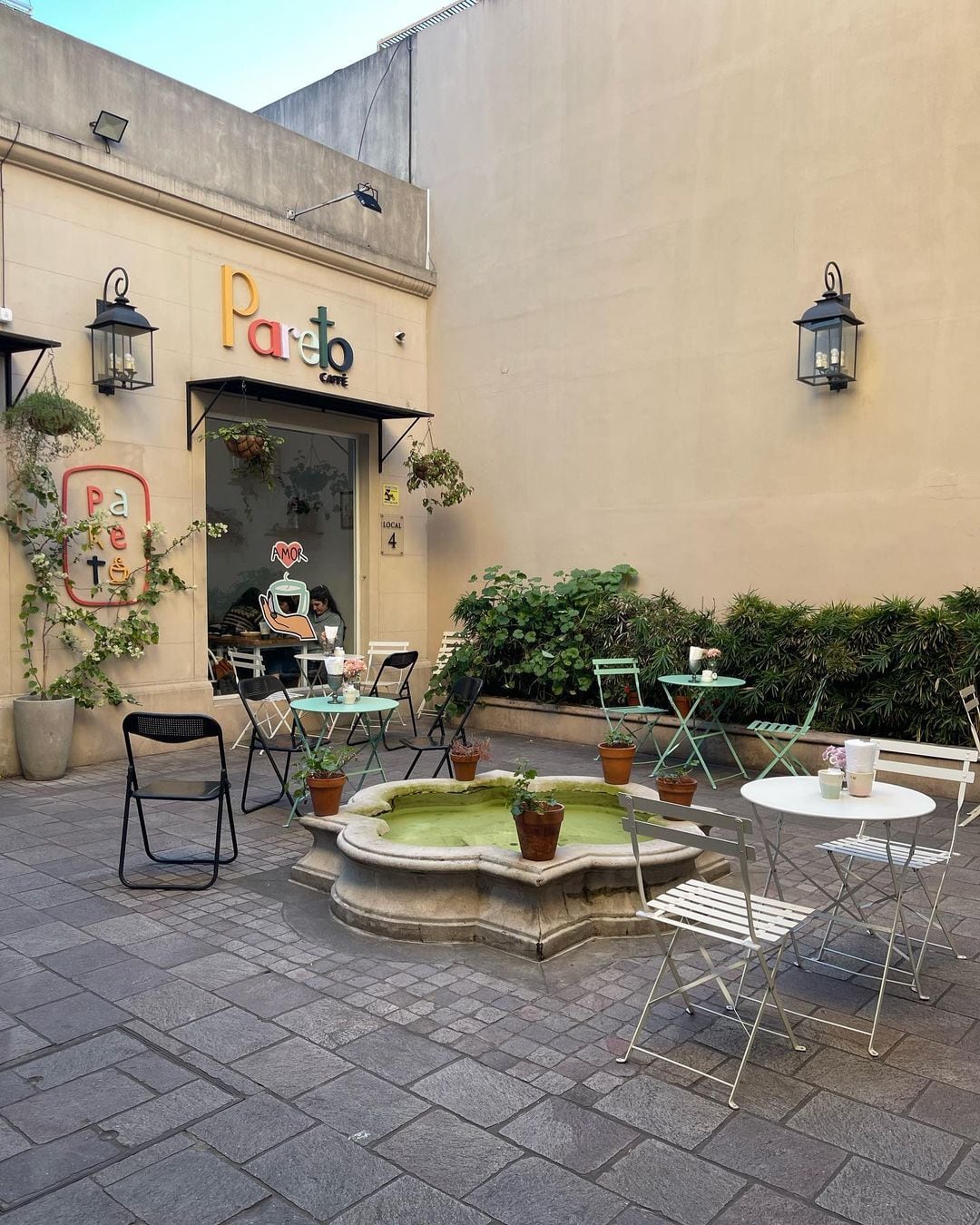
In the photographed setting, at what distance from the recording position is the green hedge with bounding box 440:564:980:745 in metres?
6.68

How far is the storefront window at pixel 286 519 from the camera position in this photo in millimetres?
8688

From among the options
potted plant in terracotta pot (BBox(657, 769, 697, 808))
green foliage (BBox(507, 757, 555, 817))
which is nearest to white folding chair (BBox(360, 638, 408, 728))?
potted plant in terracotta pot (BBox(657, 769, 697, 808))

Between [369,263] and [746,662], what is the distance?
215 inches

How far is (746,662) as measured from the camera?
7.60 metres

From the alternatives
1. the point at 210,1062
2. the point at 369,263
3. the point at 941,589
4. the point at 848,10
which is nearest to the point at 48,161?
the point at 369,263

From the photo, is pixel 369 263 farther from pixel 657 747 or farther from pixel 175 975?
pixel 175 975

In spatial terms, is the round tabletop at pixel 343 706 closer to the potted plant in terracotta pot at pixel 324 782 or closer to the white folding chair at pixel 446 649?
the potted plant in terracotta pot at pixel 324 782

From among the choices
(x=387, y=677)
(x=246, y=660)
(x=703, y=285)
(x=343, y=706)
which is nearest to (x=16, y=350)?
(x=246, y=660)

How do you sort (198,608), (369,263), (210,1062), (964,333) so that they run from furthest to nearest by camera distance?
1. (369,263)
2. (198,608)
3. (964,333)
4. (210,1062)

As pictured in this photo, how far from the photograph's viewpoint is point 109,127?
7.50 meters

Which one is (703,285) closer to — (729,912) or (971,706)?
(971,706)

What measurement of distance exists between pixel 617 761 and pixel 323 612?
429cm

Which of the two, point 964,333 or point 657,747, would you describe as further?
point 657,747

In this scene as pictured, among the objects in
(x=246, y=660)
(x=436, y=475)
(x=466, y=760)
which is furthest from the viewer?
(x=436, y=475)
